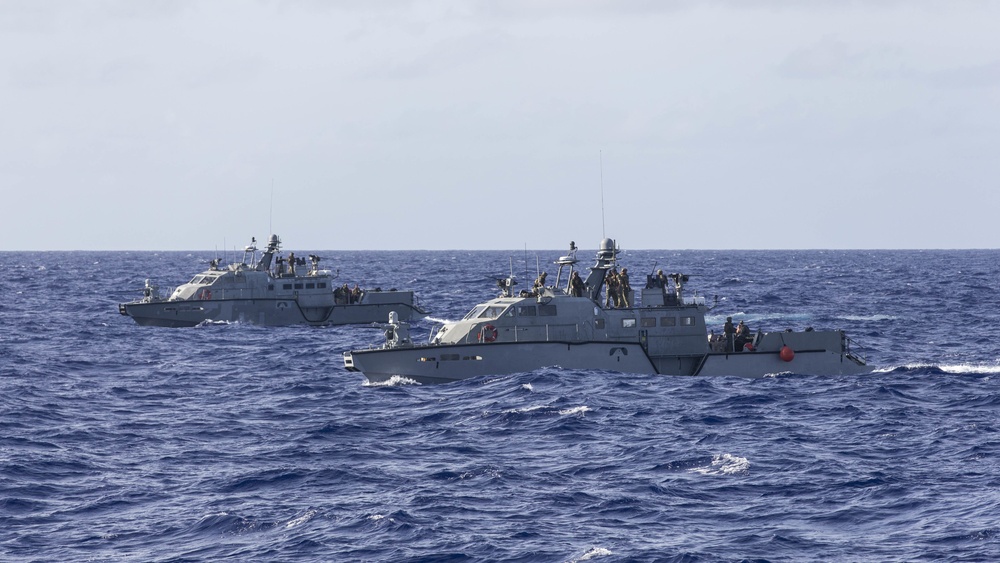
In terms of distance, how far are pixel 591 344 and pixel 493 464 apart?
13.8 m

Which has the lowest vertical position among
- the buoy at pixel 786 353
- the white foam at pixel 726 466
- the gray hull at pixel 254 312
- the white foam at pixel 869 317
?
the white foam at pixel 726 466

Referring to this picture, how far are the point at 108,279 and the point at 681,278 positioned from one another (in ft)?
344

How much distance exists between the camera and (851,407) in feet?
117

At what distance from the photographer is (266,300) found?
66.9m

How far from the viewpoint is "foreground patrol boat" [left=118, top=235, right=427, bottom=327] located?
65938mm

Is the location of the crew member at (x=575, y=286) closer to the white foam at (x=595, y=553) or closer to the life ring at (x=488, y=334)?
the life ring at (x=488, y=334)

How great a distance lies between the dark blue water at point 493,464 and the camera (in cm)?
2161

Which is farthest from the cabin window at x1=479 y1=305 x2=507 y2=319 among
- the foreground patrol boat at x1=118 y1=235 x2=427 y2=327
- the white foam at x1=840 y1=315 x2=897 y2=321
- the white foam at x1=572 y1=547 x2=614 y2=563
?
the white foam at x1=840 y1=315 x2=897 y2=321

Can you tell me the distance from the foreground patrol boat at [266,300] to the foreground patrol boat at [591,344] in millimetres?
26712

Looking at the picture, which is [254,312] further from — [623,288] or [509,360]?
[623,288]

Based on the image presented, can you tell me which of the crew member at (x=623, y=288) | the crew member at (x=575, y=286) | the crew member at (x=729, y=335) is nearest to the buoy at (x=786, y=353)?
the crew member at (x=729, y=335)

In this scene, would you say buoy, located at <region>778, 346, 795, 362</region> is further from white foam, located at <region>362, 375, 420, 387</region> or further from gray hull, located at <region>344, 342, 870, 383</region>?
white foam, located at <region>362, 375, 420, 387</region>

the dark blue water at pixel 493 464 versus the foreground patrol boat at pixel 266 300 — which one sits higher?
the foreground patrol boat at pixel 266 300

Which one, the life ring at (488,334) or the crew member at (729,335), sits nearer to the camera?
the life ring at (488,334)
